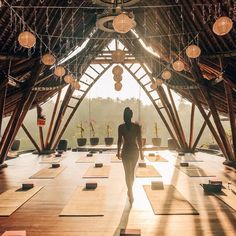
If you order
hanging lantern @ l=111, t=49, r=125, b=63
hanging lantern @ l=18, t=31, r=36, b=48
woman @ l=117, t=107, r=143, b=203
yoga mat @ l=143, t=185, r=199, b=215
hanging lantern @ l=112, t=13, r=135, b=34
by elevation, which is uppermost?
hanging lantern @ l=111, t=49, r=125, b=63

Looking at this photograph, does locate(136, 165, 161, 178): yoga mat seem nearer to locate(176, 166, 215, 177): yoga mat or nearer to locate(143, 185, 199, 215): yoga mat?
locate(176, 166, 215, 177): yoga mat

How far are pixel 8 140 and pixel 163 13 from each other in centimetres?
687

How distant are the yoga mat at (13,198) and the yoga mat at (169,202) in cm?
230

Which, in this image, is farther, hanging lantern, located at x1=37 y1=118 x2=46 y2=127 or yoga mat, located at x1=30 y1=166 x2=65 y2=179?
hanging lantern, located at x1=37 y1=118 x2=46 y2=127

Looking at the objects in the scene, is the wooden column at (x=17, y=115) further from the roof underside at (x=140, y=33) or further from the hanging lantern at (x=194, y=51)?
the hanging lantern at (x=194, y=51)

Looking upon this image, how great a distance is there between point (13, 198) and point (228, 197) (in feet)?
13.2

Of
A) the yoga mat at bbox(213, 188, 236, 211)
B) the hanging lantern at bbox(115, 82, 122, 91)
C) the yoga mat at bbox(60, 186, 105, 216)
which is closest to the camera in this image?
the yoga mat at bbox(60, 186, 105, 216)

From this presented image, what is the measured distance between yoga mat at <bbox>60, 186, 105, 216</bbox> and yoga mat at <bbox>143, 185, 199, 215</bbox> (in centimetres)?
90

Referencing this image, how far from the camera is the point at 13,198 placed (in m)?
5.16

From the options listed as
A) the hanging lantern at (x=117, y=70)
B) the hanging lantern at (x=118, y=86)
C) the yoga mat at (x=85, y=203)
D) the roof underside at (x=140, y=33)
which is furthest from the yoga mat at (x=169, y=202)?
the hanging lantern at (x=118, y=86)

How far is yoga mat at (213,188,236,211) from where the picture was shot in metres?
4.67

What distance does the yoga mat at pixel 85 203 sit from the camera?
4250mm

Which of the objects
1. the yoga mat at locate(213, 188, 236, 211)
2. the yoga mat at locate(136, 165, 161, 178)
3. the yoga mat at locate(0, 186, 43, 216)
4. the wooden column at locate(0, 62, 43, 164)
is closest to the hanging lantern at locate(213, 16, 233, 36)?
the yoga mat at locate(213, 188, 236, 211)

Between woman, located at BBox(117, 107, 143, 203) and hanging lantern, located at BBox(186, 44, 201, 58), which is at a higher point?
hanging lantern, located at BBox(186, 44, 201, 58)
